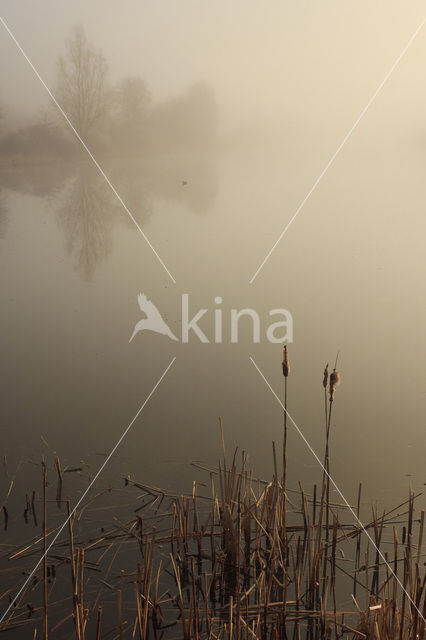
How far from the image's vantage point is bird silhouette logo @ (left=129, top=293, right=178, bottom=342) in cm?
696

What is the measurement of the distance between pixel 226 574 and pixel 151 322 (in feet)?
14.5

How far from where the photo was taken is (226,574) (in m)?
3.15

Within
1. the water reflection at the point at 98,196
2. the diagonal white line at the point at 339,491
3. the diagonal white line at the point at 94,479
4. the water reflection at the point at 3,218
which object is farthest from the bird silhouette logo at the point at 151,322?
the water reflection at the point at 3,218

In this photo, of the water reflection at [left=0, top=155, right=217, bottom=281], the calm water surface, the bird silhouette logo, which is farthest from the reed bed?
the water reflection at [left=0, top=155, right=217, bottom=281]

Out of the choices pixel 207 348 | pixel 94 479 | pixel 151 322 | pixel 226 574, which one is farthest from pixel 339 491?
pixel 151 322

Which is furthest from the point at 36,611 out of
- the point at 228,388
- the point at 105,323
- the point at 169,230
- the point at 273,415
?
the point at 169,230

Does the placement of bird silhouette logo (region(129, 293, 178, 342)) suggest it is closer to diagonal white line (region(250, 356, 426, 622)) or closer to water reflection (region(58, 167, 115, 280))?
diagonal white line (region(250, 356, 426, 622))

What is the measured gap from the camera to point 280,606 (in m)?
2.95

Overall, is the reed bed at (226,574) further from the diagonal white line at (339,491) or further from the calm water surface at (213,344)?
the calm water surface at (213,344)

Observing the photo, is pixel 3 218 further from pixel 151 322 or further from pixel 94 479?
pixel 94 479

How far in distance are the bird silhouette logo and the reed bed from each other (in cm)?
329

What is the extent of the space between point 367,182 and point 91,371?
45.3 ft

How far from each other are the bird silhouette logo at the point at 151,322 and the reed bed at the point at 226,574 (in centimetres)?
329

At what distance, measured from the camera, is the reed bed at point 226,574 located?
272cm
